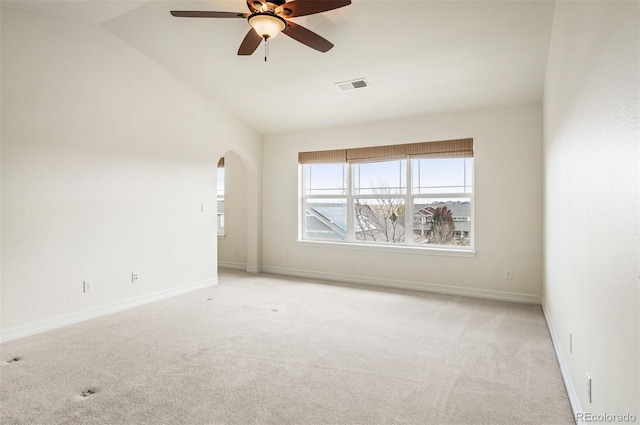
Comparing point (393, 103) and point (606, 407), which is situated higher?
point (393, 103)

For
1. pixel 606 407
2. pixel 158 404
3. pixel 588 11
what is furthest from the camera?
pixel 158 404

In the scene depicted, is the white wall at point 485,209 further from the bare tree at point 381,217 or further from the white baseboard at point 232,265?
the white baseboard at point 232,265

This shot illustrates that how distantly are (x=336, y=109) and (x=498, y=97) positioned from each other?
207cm

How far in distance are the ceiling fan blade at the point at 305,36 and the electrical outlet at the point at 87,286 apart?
323cm

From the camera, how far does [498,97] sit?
170 inches

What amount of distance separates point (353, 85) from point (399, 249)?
236cm

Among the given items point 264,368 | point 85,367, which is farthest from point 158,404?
point 85,367

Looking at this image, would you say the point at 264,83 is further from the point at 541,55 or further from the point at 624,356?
the point at 624,356

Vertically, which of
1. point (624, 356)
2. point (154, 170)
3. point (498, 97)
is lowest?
point (624, 356)

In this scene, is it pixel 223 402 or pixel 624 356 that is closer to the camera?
pixel 624 356

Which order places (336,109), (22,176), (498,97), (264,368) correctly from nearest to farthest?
1. (264,368)
2. (22,176)
3. (498,97)
4. (336,109)

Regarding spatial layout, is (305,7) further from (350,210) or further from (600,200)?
(350,210)

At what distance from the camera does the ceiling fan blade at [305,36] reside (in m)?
2.77

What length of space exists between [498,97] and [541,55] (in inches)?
33.6
